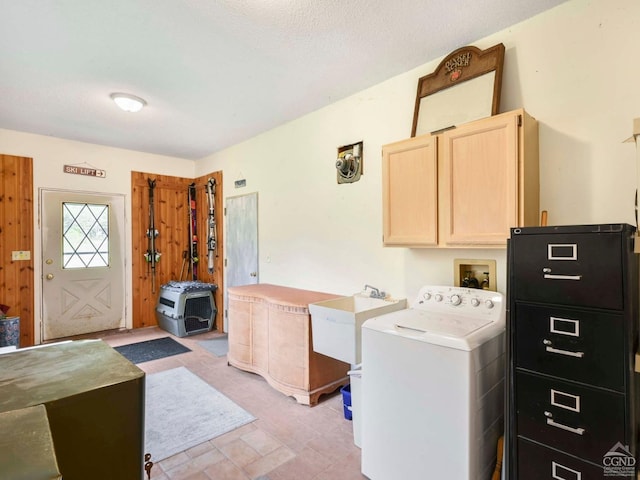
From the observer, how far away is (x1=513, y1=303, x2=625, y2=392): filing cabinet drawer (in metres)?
1.33

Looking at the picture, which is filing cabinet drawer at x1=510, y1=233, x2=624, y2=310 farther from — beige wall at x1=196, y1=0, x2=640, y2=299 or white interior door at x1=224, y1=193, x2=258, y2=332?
white interior door at x1=224, y1=193, x2=258, y2=332

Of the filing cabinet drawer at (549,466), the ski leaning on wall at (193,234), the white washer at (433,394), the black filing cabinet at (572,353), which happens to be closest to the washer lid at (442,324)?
the white washer at (433,394)

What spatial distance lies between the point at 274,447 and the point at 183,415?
87 cm

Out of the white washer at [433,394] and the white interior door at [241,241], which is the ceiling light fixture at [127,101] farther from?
the white washer at [433,394]

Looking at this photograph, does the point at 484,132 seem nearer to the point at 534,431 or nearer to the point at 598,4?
the point at 598,4

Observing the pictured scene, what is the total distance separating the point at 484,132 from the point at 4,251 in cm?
520

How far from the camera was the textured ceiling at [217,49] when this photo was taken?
1.99m

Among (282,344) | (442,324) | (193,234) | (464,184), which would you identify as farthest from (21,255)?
(464,184)

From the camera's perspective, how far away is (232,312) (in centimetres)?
362

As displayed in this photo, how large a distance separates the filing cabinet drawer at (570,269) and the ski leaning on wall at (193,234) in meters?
4.90

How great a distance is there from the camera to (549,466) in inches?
58.4

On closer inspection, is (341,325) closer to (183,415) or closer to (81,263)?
(183,415)

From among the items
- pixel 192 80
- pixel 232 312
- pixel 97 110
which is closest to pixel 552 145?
pixel 192 80

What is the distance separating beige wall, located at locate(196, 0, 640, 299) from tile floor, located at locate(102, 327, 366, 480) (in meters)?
1.09
